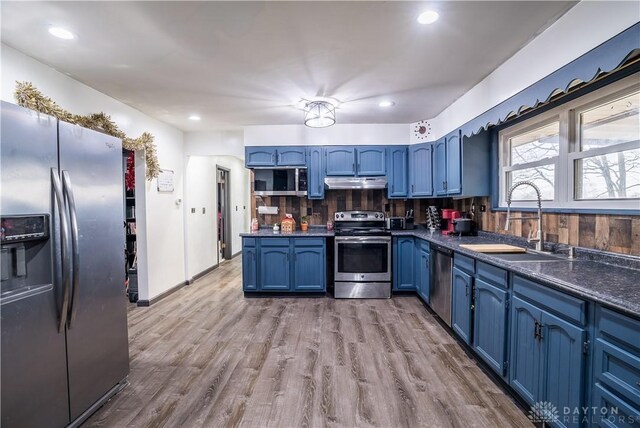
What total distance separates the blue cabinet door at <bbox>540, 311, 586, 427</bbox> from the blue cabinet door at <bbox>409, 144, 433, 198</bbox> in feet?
8.37

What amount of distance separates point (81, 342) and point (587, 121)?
12.0 feet

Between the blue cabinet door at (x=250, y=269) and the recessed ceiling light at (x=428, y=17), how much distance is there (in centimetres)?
312

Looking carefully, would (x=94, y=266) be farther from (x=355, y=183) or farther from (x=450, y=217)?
(x=450, y=217)

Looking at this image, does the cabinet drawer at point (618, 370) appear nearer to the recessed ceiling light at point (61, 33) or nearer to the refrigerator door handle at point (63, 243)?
the refrigerator door handle at point (63, 243)

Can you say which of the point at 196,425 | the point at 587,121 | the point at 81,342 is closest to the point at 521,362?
the point at 587,121

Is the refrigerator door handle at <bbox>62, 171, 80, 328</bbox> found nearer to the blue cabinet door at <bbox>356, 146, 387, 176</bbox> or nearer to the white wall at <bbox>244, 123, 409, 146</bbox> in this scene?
the white wall at <bbox>244, 123, 409, 146</bbox>

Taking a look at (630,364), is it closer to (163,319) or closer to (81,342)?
(81,342)

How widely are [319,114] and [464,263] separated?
6.78 ft

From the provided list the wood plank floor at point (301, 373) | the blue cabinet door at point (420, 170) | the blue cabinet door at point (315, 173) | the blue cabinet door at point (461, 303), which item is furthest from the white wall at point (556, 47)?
the wood plank floor at point (301, 373)

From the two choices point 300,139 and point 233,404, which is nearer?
point 233,404

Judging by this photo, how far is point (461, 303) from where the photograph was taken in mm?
2492

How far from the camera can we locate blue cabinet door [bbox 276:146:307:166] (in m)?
4.14

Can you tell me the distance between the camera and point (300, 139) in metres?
4.18

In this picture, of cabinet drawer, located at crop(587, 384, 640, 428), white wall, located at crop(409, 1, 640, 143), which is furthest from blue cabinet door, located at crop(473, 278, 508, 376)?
white wall, located at crop(409, 1, 640, 143)
